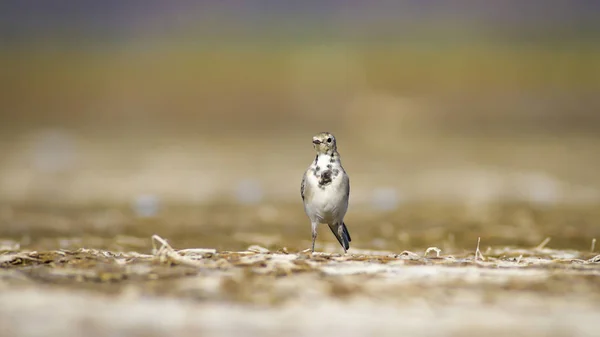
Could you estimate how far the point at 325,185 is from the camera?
9.43 metres

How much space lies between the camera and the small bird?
31.0 ft

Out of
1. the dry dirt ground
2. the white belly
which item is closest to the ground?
the dry dirt ground

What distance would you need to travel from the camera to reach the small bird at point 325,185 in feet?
31.0

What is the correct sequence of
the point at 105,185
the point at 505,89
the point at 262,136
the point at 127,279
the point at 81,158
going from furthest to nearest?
the point at 505,89 → the point at 262,136 → the point at 81,158 → the point at 105,185 → the point at 127,279

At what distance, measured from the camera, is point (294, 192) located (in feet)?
68.1

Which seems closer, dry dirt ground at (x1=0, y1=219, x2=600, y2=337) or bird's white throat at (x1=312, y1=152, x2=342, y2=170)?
dry dirt ground at (x1=0, y1=219, x2=600, y2=337)

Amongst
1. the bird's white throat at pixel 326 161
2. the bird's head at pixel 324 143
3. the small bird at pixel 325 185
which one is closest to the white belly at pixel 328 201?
the small bird at pixel 325 185

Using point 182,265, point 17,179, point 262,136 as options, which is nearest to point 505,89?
point 262,136

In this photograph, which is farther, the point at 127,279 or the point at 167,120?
the point at 167,120

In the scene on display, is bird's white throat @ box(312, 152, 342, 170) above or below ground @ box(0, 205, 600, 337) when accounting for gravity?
above

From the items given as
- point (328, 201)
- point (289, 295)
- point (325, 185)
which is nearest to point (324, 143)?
point (325, 185)

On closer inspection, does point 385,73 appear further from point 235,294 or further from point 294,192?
point 235,294

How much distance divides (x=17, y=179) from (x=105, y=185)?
3.09 m

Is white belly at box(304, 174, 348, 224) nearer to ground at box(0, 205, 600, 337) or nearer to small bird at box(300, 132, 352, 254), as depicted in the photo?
small bird at box(300, 132, 352, 254)
